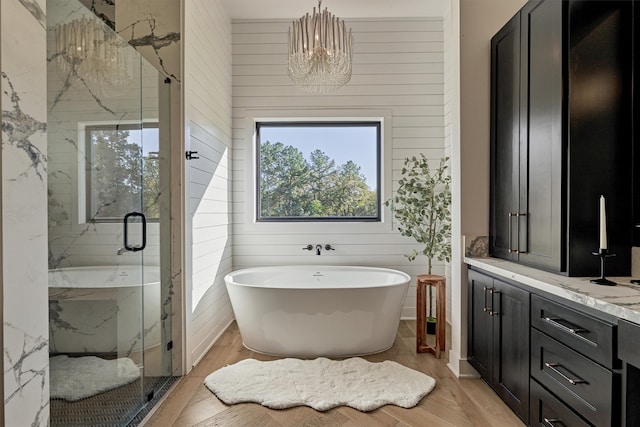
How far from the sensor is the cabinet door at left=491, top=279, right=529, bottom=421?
1.98m

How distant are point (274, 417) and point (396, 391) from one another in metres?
0.79

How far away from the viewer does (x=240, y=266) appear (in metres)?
4.14

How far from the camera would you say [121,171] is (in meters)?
2.09

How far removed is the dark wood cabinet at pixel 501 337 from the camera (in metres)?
2.00

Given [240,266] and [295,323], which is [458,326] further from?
[240,266]

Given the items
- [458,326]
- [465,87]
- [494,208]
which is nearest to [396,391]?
[458,326]

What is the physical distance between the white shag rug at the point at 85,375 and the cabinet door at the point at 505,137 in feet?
7.79

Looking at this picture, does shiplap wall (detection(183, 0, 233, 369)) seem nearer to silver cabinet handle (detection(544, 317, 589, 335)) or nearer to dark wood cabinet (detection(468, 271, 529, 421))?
dark wood cabinet (detection(468, 271, 529, 421))

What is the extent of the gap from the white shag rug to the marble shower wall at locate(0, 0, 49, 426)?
22cm

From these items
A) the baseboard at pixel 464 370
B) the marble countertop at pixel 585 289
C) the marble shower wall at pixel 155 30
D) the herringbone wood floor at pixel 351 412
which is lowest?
the herringbone wood floor at pixel 351 412

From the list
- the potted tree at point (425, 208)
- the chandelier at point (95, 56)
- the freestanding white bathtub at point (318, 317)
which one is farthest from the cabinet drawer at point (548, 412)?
the chandelier at point (95, 56)

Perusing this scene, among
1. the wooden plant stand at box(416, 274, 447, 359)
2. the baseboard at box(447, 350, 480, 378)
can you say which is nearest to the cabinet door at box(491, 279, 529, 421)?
the baseboard at box(447, 350, 480, 378)

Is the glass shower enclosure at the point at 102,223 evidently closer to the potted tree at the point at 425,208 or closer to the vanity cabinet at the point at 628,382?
the vanity cabinet at the point at 628,382

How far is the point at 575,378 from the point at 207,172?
286 cm
